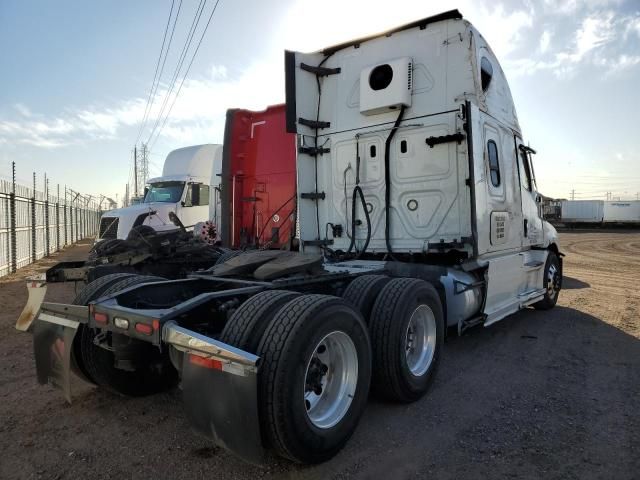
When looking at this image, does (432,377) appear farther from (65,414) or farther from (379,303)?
(65,414)

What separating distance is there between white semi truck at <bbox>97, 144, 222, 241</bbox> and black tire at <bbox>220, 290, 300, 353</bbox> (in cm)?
1004

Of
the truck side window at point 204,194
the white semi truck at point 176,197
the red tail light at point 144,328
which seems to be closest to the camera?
the red tail light at point 144,328

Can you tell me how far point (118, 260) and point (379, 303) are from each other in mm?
4242

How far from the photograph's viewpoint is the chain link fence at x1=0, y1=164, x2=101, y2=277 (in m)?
13.8

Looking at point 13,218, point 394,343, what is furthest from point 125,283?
point 13,218

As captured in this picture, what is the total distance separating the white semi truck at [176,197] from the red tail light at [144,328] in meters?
10.0

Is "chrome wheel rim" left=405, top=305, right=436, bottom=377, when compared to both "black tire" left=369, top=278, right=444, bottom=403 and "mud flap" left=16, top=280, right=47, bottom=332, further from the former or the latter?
"mud flap" left=16, top=280, right=47, bottom=332

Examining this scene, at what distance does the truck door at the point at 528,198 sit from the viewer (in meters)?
6.89

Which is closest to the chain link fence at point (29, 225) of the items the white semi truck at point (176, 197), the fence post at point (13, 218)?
the fence post at point (13, 218)

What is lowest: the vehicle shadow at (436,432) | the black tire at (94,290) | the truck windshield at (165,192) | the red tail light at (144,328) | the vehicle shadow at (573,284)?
the vehicle shadow at (436,432)

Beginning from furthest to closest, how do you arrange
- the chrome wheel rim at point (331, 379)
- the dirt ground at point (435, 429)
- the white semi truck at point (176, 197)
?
1. the white semi truck at point (176, 197)
2. the chrome wheel rim at point (331, 379)
3. the dirt ground at point (435, 429)

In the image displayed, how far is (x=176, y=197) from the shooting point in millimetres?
13375

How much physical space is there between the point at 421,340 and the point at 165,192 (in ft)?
36.2

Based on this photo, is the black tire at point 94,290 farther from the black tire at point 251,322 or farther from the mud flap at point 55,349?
the black tire at point 251,322
